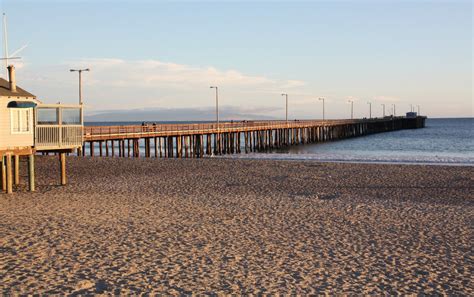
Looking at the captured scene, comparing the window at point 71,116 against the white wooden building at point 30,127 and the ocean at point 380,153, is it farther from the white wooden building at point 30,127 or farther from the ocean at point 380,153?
the ocean at point 380,153

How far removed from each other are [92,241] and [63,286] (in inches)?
104

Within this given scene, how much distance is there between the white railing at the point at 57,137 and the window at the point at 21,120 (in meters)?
0.35

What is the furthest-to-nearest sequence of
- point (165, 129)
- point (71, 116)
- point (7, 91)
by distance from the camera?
point (165, 129), point (71, 116), point (7, 91)

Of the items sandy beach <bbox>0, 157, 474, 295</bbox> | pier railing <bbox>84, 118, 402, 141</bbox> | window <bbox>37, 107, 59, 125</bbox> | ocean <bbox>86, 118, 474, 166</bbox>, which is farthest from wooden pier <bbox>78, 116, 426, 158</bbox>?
sandy beach <bbox>0, 157, 474, 295</bbox>

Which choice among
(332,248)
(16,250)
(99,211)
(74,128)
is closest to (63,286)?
(16,250)

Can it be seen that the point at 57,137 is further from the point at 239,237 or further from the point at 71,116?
the point at 239,237

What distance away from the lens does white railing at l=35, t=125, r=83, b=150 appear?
16906 millimetres

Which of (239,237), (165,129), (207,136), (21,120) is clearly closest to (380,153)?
(207,136)

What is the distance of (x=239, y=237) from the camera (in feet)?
32.9

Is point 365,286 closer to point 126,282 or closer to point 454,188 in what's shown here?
point 126,282

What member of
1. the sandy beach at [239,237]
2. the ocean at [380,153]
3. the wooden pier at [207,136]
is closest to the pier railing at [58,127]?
the sandy beach at [239,237]

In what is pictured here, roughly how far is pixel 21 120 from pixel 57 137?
144cm

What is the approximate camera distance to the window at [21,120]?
630 inches

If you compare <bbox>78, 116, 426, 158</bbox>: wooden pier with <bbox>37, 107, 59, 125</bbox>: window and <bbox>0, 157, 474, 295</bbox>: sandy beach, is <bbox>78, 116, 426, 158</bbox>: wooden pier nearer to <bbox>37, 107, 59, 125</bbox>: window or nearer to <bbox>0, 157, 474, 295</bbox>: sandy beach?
<bbox>37, 107, 59, 125</bbox>: window
